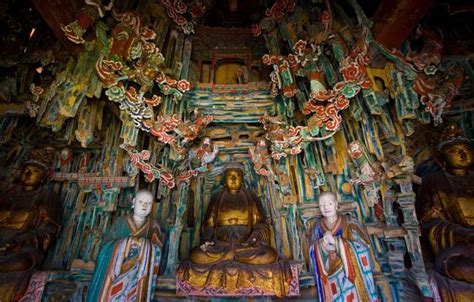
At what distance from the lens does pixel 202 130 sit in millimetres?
5895

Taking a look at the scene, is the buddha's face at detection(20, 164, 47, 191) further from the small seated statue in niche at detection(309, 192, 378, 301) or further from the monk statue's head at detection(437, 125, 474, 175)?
the monk statue's head at detection(437, 125, 474, 175)

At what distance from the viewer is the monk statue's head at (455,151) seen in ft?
15.9

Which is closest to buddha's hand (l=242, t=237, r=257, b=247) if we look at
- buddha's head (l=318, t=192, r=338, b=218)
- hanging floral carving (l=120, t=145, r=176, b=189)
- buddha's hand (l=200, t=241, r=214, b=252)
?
buddha's hand (l=200, t=241, r=214, b=252)

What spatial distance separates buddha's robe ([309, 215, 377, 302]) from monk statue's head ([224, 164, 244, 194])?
7.18ft

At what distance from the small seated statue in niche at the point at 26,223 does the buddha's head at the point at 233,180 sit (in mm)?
3157

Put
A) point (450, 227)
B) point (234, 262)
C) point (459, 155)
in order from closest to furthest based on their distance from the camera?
1. point (450, 227)
2. point (234, 262)
3. point (459, 155)

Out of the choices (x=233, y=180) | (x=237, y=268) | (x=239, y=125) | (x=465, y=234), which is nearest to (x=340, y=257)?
(x=237, y=268)

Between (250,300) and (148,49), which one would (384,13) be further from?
(250,300)

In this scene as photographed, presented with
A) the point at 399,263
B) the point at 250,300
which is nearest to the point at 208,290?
the point at 250,300

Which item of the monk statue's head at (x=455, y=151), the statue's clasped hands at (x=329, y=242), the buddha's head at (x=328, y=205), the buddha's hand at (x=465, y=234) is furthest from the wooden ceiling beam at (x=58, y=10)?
the buddha's hand at (x=465, y=234)

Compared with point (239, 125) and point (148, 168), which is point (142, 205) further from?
point (239, 125)

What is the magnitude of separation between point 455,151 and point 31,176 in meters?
7.44

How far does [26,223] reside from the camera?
4965 mm

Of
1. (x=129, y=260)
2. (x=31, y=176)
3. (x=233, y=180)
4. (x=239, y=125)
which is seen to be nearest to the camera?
(x=129, y=260)
